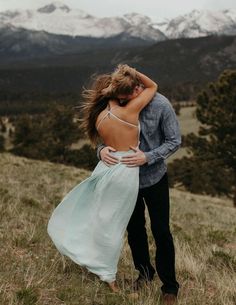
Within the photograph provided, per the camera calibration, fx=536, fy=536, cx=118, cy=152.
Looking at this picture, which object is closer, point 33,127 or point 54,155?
point 54,155

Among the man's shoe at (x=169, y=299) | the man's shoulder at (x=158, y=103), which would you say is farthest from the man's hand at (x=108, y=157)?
the man's shoe at (x=169, y=299)

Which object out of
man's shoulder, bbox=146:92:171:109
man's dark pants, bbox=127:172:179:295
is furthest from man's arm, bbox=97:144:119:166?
man's shoulder, bbox=146:92:171:109

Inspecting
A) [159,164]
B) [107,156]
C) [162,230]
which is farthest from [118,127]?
[162,230]

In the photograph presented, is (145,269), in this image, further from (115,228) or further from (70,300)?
(70,300)

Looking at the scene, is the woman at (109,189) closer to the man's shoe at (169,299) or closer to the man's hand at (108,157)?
the man's hand at (108,157)

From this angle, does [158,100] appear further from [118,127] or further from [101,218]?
[101,218]

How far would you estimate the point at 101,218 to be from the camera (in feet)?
17.4

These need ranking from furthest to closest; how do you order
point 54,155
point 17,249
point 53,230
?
point 54,155, point 17,249, point 53,230

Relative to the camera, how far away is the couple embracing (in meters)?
5.21

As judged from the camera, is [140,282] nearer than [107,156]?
No

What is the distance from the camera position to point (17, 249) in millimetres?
6480

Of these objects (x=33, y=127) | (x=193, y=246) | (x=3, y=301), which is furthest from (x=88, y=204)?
(x=33, y=127)

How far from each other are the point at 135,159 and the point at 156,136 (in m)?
Answer: 0.37

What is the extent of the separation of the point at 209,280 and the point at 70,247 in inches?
67.2
